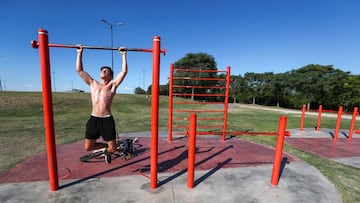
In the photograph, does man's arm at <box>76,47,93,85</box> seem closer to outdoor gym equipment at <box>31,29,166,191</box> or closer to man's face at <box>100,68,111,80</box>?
outdoor gym equipment at <box>31,29,166,191</box>

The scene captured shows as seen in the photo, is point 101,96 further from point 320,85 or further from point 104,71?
point 320,85

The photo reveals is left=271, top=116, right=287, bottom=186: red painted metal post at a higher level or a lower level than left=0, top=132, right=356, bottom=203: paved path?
higher

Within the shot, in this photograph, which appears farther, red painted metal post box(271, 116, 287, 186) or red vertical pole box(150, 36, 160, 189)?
red painted metal post box(271, 116, 287, 186)

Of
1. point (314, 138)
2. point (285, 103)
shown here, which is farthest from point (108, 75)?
point (285, 103)

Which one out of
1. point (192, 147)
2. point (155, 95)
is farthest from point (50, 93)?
point (192, 147)

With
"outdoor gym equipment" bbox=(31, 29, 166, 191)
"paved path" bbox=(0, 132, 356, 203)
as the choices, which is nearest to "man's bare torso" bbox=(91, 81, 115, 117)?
"outdoor gym equipment" bbox=(31, 29, 166, 191)

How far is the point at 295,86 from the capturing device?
26250 millimetres

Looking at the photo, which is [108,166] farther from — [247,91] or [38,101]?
[247,91]

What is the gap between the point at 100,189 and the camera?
2656 mm

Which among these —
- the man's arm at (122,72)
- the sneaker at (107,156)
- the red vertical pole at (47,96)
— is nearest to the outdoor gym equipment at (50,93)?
the red vertical pole at (47,96)

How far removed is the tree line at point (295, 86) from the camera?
934 inches

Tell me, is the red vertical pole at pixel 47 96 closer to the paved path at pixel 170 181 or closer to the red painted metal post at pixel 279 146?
the paved path at pixel 170 181

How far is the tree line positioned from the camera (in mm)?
23734

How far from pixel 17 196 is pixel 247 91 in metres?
38.3
